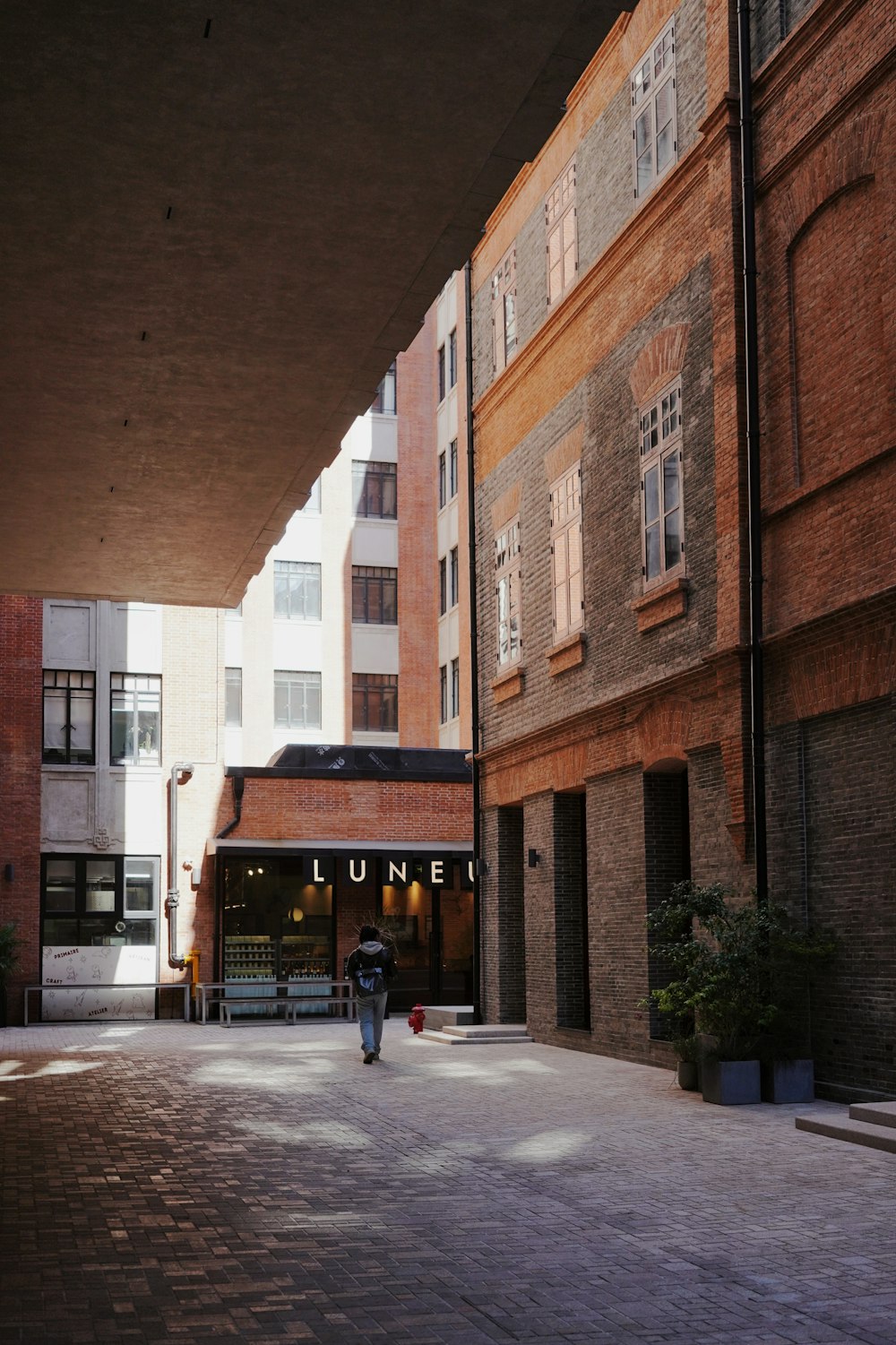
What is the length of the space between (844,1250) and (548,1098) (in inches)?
261

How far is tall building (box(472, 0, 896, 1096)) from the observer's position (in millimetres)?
12820

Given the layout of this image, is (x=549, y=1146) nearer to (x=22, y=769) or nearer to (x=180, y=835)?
(x=180, y=835)

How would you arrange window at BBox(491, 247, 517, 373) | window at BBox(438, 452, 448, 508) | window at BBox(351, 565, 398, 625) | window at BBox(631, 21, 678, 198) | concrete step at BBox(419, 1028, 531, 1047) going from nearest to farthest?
window at BBox(631, 21, 678, 198) → concrete step at BBox(419, 1028, 531, 1047) → window at BBox(491, 247, 517, 373) → window at BBox(351, 565, 398, 625) → window at BBox(438, 452, 448, 508)

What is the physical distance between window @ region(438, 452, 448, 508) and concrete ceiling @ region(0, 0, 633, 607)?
24749mm

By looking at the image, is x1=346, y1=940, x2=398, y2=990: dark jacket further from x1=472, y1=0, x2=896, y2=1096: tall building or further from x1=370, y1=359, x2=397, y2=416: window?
x1=370, y1=359, x2=397, y2=416: window

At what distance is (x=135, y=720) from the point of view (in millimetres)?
29672

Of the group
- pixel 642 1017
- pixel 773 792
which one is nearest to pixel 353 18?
pixel 773 792

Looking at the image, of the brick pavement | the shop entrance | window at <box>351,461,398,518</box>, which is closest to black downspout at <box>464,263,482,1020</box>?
the shop entrance

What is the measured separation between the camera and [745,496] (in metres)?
14.5

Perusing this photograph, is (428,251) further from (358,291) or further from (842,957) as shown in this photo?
(842,957)

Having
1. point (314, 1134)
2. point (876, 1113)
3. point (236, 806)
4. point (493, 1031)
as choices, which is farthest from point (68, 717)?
point (876, 1113)

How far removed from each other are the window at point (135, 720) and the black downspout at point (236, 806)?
175 centimetres

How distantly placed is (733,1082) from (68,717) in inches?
756

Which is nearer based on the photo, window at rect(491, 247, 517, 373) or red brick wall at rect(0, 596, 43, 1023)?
window at rect(491, 247, 517, 373)
